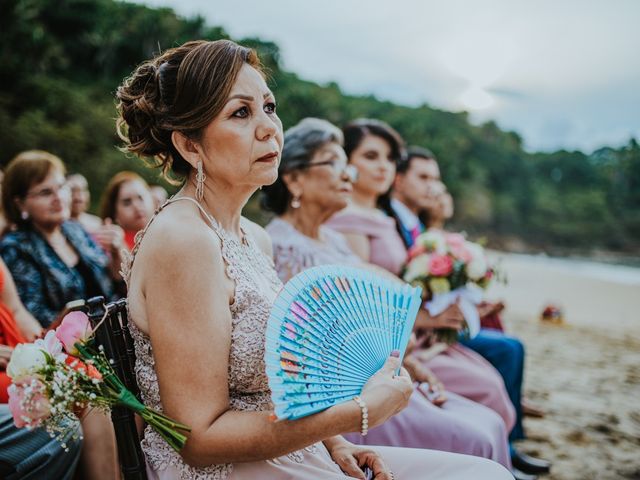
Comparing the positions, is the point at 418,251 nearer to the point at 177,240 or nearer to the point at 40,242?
the point at 177,240

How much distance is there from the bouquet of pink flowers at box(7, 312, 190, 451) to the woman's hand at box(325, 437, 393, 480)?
675 mm

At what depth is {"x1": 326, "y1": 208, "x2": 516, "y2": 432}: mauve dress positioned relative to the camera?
3447 millimetres

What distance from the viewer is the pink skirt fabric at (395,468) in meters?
1.58

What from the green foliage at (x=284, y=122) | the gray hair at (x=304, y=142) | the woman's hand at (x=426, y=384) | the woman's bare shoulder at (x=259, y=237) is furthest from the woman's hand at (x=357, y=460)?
the gray hair at (x=304, y=142)

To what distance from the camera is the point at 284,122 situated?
104ft

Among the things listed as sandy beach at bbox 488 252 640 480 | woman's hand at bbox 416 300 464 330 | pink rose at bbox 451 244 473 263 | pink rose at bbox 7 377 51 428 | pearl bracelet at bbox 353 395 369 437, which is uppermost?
pink rose at bbox 451 244 473 263

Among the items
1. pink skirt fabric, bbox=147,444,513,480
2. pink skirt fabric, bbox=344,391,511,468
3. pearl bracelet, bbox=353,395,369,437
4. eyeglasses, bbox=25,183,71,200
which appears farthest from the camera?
eyeglasses, bbox=25,183,71,200

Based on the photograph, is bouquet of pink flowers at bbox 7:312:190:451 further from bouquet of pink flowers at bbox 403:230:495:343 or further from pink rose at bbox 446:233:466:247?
pink rose at bbox 446:233:466:247

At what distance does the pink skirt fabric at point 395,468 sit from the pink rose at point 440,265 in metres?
1.64

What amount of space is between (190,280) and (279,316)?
26cm

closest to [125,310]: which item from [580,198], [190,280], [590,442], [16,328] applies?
[190,280]

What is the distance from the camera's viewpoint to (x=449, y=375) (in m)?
3.48

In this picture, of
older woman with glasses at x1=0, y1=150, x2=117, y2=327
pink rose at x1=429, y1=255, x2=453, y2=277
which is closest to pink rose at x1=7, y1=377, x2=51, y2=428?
older woman with glasses at x1=0, y1=150, x2=117, y2=327

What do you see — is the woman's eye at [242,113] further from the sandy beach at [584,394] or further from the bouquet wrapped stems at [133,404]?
the sandy beach at [584,394]
